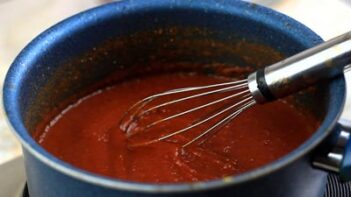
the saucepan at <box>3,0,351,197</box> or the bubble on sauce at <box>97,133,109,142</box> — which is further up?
the saucepan at <box>3,0,351,197</box>

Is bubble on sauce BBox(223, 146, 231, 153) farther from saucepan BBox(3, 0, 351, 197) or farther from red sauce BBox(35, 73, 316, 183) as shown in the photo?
saucepan BBox(3, 0, 351, 197)

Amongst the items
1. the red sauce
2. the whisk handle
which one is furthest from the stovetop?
the whisk handle

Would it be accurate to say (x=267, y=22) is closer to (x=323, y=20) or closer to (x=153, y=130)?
(x=153, y=130)

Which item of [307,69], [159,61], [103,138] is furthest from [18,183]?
[307,69]

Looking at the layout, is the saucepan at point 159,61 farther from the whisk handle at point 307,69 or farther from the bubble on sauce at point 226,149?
the bubble on sauce at point 226,149

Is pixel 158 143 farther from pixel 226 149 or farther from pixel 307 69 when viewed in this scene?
pixel 307 69

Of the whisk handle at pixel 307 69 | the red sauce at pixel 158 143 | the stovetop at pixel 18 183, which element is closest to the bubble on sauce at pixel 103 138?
the red sauce at pixel 158 143
